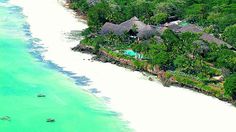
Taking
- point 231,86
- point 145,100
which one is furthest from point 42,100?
point 231,86

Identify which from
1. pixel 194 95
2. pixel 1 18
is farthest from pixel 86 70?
pixel 1 18

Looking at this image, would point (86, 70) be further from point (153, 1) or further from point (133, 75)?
point (153, 1)

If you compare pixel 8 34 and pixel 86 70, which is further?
pixel 8 34

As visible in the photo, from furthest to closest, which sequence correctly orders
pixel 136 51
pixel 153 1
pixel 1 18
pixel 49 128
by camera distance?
pixel 153 1
pixel 1 18
pixel 136 51
pixel 49 128

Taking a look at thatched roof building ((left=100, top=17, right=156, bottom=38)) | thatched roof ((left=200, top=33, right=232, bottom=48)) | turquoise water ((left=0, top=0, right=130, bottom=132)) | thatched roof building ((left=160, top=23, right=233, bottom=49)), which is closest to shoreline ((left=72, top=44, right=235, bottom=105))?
thatched roof building ((left=100, top=17, right=156, bottom=38))

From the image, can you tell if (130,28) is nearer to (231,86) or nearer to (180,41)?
(180,41)

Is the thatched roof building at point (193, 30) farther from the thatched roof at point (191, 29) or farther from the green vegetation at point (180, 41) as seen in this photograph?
the green vegetation at point (180, 41)
